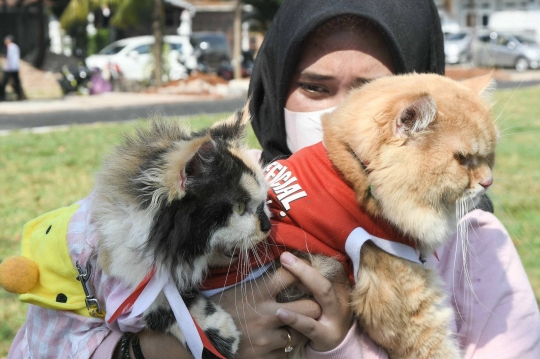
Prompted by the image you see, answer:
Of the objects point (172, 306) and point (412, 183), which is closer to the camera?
point (172, 306)

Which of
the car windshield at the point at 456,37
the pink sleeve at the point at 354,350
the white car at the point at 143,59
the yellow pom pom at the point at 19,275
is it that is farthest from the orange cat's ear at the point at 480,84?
the car windshield at the point at 456,37

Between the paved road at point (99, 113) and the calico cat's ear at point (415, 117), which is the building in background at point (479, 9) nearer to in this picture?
the paved road at point (99, 113)

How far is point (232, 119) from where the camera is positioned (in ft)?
7.14

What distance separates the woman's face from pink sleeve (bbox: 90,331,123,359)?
1230 mm

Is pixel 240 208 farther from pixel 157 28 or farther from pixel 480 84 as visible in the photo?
pixel 157 28

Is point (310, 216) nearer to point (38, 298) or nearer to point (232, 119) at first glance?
point (232, 119)

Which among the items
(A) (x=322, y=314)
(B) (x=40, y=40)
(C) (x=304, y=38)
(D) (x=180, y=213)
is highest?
(C) (x=304, y=38)

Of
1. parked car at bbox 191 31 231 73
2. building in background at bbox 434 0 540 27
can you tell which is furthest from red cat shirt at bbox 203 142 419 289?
building in background at bbox 434 0 540 27

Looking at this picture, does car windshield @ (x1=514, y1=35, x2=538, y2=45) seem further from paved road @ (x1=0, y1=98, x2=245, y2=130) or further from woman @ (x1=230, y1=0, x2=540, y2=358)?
woman @ (x1=230, y1=0, x2=540, y2=358)

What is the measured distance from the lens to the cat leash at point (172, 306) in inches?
73.7

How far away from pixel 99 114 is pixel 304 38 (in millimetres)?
12093

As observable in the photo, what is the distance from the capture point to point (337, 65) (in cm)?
253

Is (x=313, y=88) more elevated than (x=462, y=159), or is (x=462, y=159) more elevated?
(x=313, y=88)

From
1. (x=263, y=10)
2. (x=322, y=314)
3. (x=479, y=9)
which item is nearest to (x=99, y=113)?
(x=263, y=10)
